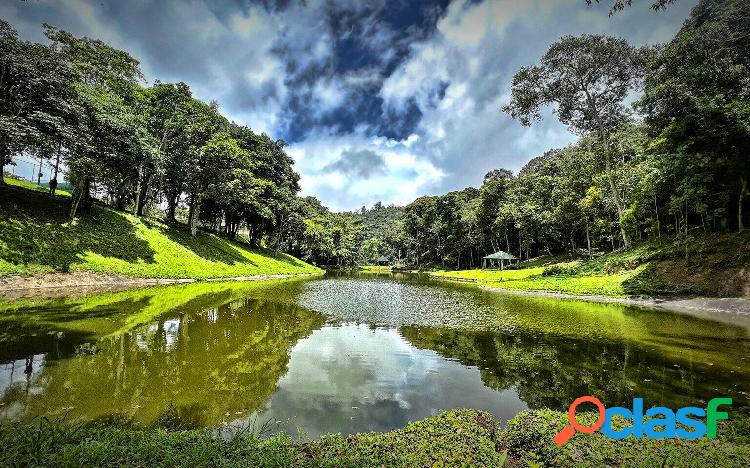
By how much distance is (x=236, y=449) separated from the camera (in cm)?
403

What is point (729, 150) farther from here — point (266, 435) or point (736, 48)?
point (266, 435)

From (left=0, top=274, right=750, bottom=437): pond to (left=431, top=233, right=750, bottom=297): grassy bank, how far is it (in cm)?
566

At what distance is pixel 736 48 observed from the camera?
20797mm

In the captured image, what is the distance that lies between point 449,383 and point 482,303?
48.3 ft

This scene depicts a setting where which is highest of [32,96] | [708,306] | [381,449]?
[32,96]

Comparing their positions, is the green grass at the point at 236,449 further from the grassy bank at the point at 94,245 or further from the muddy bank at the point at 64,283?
the grassy bank at the point at 94,245

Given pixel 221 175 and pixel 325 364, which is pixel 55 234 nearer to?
pixel 221 175

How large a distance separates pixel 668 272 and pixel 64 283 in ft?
123

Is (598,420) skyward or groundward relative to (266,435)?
skyward

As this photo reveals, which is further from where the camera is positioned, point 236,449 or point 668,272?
point 668,272

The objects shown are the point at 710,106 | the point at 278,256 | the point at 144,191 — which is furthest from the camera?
the point at 278,256

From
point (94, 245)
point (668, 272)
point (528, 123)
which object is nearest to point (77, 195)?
point (94, 245)

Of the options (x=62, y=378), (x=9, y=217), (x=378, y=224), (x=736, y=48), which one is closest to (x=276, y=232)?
(x=9, y=217)

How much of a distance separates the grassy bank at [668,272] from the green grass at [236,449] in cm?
2249
